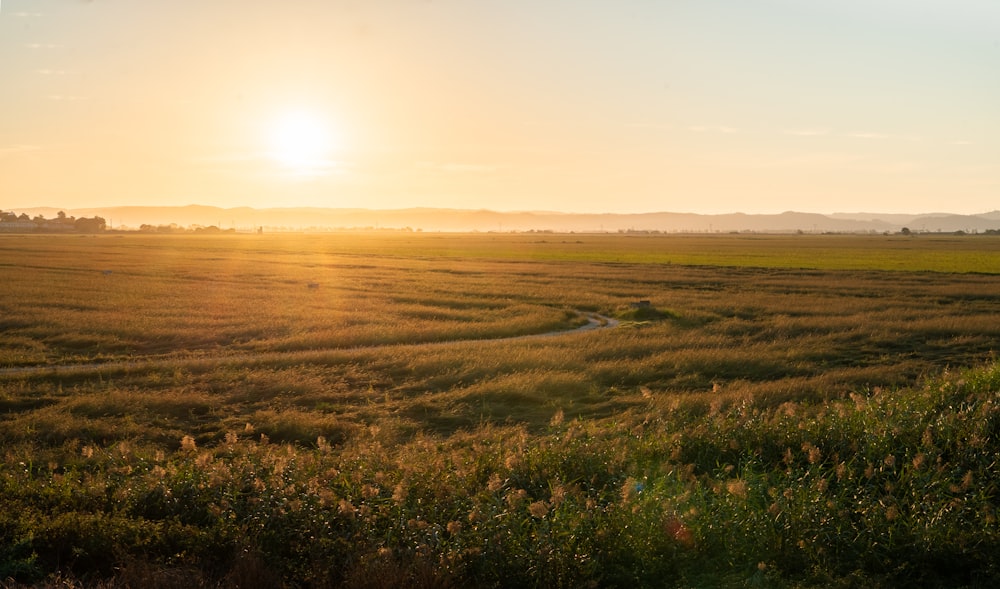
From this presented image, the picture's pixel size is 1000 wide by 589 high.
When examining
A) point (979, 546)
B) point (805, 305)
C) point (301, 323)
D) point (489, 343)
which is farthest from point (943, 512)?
point (805, 305)

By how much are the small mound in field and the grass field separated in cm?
36

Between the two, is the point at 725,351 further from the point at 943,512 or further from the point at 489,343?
the point at 943,512

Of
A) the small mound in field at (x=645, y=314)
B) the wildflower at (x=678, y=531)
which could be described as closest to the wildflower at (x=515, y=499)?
the wildflower at (x=678, y=531)

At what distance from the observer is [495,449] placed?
38.6ft

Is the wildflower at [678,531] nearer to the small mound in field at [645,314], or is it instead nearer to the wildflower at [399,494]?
the wildflower at [399,494]

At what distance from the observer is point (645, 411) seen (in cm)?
1691

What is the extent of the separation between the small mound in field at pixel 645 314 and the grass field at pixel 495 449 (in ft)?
1.17

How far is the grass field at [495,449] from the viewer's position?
8.08 m

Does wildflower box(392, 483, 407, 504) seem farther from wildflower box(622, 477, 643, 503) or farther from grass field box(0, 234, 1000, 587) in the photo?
wildflower box(622, 477, 643, 503)

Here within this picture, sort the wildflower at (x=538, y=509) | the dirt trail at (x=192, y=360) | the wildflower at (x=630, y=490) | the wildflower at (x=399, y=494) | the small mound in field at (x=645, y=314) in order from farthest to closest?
the small mound in field at (x=645, y=314), the dirt trail at (x=192, y=360), the wildflower at (x=399, y=494), the wildflower at (x=630, y=490), the wildflower at (x=538, y=509)

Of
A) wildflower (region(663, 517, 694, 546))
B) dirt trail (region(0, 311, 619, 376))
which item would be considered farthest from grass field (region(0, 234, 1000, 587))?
dirt trail (region(0, 311, 619, 376))

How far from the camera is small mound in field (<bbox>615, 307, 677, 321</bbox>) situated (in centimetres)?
3553

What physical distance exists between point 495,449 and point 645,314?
25.3m

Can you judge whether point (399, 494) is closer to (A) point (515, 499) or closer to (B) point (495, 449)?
(A) point (515, 499)
